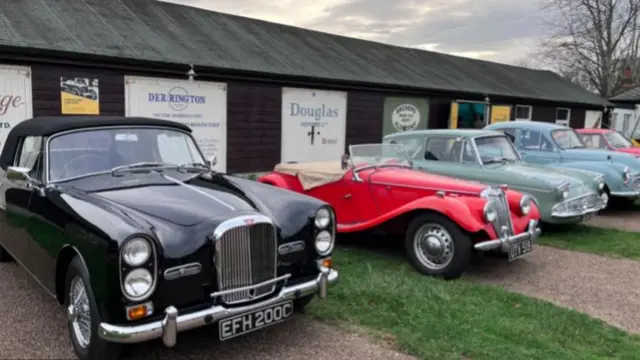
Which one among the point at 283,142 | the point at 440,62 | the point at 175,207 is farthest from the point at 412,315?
the point at 440,62

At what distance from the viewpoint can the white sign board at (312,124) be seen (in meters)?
13.2

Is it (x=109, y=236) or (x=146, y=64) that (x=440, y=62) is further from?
(x=109, y=236)

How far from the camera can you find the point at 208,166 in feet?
15.3

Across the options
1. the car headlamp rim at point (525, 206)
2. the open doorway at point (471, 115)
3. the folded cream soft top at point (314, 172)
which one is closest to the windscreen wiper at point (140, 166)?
the folded cream soft top at point (314, 172)

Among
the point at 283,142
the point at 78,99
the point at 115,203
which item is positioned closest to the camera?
the point at 115,203

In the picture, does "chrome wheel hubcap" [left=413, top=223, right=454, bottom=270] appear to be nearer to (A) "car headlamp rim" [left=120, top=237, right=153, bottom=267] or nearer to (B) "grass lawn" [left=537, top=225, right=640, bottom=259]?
(B) "grass lawn" [left=537, top=225, right=640, bottom=259]

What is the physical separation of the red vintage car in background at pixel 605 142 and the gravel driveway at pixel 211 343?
9.42 metres

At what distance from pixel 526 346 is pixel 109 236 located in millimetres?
2953

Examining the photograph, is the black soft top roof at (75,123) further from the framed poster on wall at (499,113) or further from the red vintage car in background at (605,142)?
the framed poster on wall at (499,113)

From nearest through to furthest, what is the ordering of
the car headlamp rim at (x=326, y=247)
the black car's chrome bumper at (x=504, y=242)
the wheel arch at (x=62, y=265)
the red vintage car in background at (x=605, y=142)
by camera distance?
1. the wheel arch at (x=62, y=265)
2. the car headlamp rim at (x=326, y=247)
3. the black car's chrome bumper at (x=504, y=242)
4. the red vintage car in background at (x=605, y=142)

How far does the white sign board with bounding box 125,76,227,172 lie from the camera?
410 inches

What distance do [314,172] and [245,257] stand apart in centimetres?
335

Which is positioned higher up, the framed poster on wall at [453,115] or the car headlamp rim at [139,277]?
the framed poster on wall at [453,115]

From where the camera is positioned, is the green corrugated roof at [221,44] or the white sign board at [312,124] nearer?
the green corrugated roof at [221,44]
